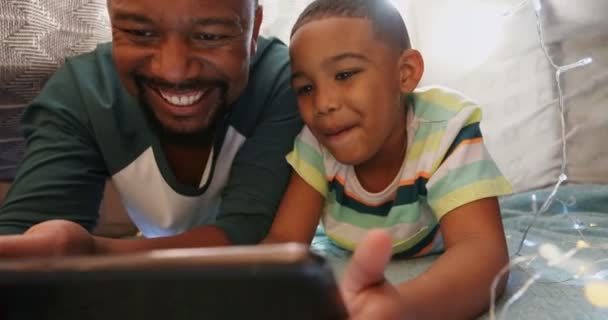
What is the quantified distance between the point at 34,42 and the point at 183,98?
0.41 meters

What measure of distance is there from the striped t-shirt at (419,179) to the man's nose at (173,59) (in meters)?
0.21

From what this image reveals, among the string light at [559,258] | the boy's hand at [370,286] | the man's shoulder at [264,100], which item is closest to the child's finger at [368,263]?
the boy's hand at [370,286]

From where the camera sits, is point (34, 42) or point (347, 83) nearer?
point (347, 83)

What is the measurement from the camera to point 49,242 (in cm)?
62

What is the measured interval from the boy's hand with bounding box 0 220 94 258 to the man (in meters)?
0.02

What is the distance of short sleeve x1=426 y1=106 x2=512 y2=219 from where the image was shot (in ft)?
2.41

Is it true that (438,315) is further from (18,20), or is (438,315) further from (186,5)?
(18,20)

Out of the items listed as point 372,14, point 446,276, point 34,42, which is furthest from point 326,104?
point 34,42

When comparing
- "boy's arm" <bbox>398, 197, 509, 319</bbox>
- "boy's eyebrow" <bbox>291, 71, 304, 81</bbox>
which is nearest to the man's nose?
"boy's eyebrow" <bbox>291, 71, 304, 81</bbox>

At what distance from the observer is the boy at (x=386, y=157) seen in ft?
2.35

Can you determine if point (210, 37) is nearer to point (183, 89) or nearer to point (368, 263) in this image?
point (183, 89)

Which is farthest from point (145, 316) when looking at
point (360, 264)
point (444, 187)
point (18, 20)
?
point (18, 20)

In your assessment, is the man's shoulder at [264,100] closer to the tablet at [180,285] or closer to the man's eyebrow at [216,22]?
the man's eyebrow at [216,22]

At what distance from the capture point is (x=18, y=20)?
1.06m
